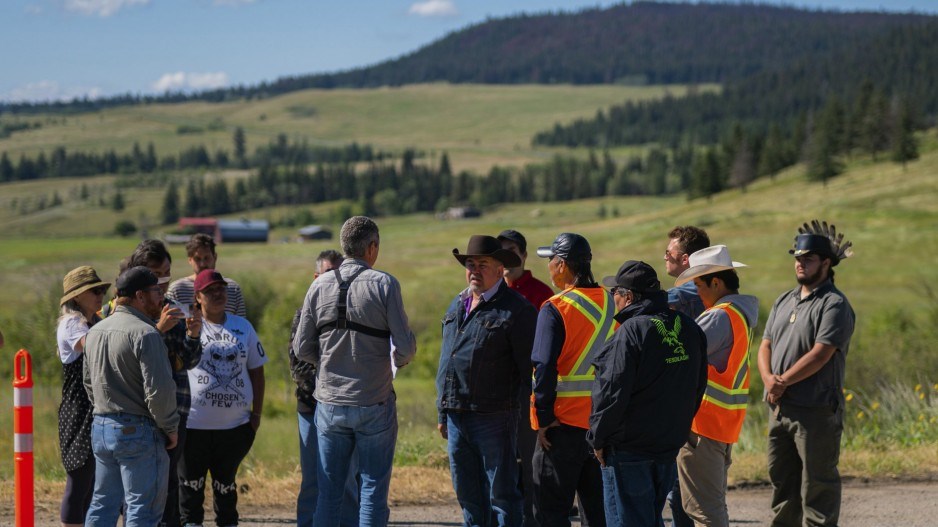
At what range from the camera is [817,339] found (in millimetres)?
6590

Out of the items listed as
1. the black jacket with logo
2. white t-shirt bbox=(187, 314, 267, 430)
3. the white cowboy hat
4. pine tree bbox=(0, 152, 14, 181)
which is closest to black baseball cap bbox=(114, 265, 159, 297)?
white t-shirt bbox=(187, 314, 267, 430)

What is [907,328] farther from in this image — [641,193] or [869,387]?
[641,193]

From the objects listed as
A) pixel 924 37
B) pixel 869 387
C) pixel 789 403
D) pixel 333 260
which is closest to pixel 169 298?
pixel 333 260

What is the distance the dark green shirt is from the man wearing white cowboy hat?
495mm

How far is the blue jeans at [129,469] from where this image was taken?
5.83 m

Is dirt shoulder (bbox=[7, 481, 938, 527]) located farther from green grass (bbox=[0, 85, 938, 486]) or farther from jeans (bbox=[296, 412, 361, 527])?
jeans (bbox=[296, 412, 361, 527])

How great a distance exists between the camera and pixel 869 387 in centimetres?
1714

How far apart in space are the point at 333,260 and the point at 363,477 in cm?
175

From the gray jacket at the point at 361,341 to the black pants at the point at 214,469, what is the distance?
1.03m

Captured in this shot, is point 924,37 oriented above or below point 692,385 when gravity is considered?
above

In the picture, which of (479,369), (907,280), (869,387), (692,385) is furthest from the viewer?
(907,280)

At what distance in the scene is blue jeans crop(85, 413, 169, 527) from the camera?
229 inches

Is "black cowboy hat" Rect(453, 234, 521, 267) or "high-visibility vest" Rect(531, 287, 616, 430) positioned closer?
"high-visibility vest" Rect(531, 287, 616, 430)

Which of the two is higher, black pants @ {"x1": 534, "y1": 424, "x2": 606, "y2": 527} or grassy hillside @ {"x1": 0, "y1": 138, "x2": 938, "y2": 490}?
black pants @ {"x1": 534, "y1": 424, "x2": 606, "y2": 527}
